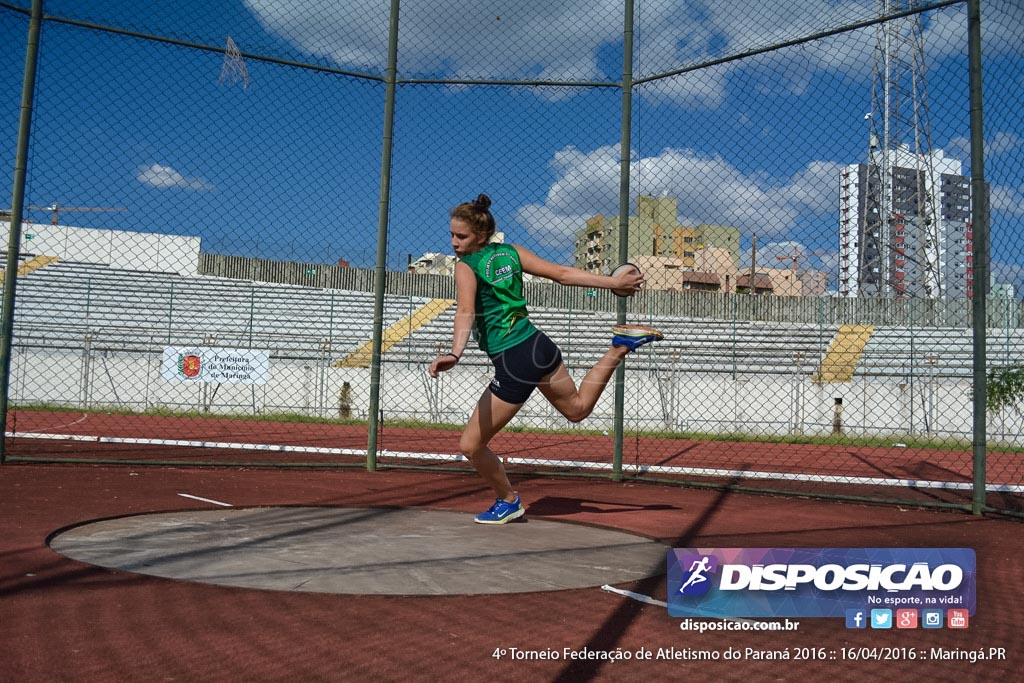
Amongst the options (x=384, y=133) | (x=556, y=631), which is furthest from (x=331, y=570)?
(x=384, y=133)

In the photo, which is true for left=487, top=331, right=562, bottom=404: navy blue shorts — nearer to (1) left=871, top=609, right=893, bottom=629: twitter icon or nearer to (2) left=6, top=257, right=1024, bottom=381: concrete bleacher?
(1) left=871, top=609, right=893, bottom=629: twitter icon

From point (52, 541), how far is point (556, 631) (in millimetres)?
2897

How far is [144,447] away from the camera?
10.4m

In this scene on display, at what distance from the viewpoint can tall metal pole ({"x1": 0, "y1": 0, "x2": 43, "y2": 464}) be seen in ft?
25.5

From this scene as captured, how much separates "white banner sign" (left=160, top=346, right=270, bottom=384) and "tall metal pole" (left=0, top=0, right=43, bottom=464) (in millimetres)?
4377

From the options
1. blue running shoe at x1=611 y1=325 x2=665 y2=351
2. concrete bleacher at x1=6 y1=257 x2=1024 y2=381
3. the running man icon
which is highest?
concrete bleacher at x1=6 y1=257 x2=1024 y2=381

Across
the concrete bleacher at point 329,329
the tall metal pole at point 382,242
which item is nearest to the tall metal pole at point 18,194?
the tall metal pole at point 382,242

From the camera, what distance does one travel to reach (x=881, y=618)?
3.35 metres

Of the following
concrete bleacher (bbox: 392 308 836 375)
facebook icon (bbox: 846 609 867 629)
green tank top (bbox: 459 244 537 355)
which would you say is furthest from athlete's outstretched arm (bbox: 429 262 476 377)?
concrete bleacher (bbox: 392 308 836 375)

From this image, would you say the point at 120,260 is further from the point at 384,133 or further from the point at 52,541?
the point at 52,541

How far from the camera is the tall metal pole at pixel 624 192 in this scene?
822cm

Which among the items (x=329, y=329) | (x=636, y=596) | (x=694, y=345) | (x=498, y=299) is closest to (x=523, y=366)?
(x=498, y=299)

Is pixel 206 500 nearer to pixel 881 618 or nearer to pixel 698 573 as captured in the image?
pixel 698 573

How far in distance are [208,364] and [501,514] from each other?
8316mm
